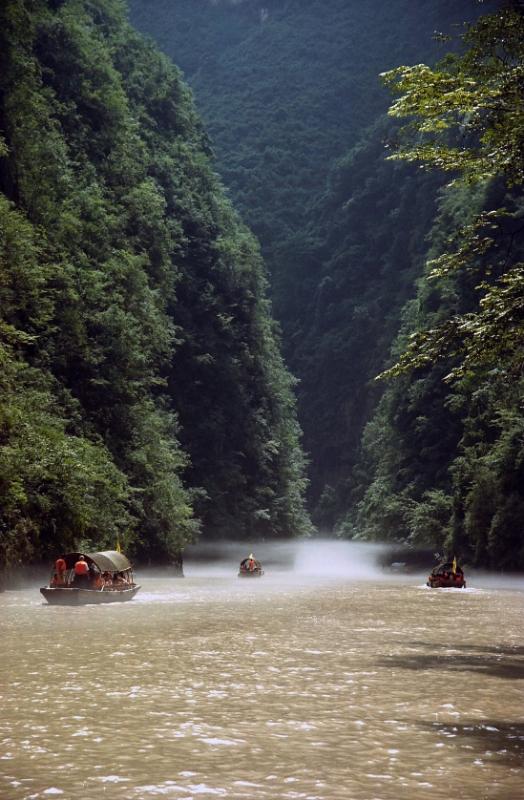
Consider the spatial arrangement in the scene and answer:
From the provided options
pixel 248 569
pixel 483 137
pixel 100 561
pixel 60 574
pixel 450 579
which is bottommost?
pixel 248 569

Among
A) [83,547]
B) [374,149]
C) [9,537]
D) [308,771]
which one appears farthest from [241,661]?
[374,149]

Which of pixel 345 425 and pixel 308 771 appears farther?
pixel 345 425

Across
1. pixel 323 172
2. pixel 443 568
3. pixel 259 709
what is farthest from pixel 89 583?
pixel 323 172

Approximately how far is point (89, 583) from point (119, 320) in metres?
23.4

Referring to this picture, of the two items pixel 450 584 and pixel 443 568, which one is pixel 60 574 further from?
pixel 443 568

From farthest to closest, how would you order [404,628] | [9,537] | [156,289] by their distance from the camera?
[156,289]
[9,537]
[404,628]

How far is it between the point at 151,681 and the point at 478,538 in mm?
42896

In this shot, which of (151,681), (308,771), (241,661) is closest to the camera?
(308,771)

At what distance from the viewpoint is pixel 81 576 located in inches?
1299

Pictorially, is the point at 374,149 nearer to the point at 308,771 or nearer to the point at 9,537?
the point at 9,537

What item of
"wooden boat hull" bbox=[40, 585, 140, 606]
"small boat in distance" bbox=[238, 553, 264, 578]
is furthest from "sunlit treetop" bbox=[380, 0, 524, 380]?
"small boat in distance" bbox=[238, 553, 264, 578]

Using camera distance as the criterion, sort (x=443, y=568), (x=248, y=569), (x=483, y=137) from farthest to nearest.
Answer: (x=248, y=569) → (x=443, y=568) → (x=483, y=137)

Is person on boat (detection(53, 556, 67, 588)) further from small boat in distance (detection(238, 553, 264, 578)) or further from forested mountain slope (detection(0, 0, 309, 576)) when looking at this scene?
small boat in distance (detection(238, 553, 264, 578))

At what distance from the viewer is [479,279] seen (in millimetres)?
76812
